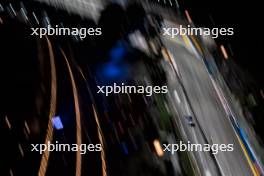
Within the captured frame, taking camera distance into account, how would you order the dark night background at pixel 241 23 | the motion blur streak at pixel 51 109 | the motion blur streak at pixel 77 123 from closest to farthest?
the motion blur streak at pixel 51 109 → the motion blur streak at pixel 77 123 → the dark night background at pixel 241 23

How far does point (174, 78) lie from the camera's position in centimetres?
296

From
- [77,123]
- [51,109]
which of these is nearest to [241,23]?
[77,123]

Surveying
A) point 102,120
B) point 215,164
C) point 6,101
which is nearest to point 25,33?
point 6,101

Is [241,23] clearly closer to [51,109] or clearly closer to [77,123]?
[77,123]

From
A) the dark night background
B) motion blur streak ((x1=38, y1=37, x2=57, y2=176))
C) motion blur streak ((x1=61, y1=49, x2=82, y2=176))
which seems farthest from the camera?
the dark night background

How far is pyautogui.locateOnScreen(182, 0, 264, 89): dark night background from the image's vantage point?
419 cm

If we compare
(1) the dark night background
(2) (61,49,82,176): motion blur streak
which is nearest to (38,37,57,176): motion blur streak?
(2) (61,49,82,176): motion blur streak

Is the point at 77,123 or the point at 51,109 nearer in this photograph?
the point at 51,109

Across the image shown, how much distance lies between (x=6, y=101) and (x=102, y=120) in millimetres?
818

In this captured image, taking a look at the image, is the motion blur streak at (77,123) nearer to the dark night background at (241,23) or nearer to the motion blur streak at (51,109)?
the motion blur streak at (51,109)

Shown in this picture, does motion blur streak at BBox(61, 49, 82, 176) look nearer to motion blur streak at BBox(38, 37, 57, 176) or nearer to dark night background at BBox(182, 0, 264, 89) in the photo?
motion blur streak at BBox(38, 37, 57, 176)

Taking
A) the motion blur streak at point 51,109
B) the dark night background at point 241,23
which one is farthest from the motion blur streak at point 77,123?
the dark night background at point 241,23

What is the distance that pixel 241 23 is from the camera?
14.7 feet

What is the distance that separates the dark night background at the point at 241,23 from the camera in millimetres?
4191
